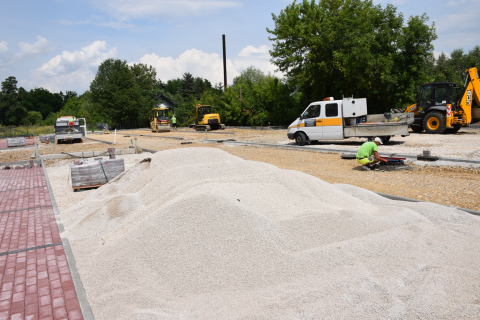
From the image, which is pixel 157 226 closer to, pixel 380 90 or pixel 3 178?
pixel 3 178

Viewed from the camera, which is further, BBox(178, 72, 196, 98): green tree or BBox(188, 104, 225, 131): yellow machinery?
BBox(178, 72, 196, 98): green tree

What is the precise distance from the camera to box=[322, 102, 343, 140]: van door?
52.5ft

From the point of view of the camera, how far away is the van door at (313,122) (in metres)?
16.7

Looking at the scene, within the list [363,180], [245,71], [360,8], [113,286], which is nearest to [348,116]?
[363,180]

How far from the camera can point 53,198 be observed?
28.2 ft

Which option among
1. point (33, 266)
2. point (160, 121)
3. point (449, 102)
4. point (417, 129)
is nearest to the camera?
point (33, 266)

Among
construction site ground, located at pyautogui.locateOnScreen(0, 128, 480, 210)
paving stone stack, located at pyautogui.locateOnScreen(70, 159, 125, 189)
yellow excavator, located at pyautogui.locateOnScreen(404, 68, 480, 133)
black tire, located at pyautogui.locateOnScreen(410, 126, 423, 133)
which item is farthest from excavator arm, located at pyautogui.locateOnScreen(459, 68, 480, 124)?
paving stone stack, located at pyautogui.locateOnScreen(70, 159, 125, 189)

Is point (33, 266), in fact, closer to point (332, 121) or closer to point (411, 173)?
point (411, 173)

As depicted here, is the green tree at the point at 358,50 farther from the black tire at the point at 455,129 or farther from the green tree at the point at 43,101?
the green tree at the point at 43,101

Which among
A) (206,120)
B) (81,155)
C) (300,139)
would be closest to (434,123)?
(300,139)

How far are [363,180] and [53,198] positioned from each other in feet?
26.2

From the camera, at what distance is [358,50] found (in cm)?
2494

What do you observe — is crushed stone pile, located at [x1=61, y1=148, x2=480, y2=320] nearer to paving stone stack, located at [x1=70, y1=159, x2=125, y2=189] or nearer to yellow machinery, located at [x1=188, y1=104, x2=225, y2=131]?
paving stone stack, located at [x1=70, y1=159, x2=125, y2=189]

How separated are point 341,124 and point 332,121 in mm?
450
